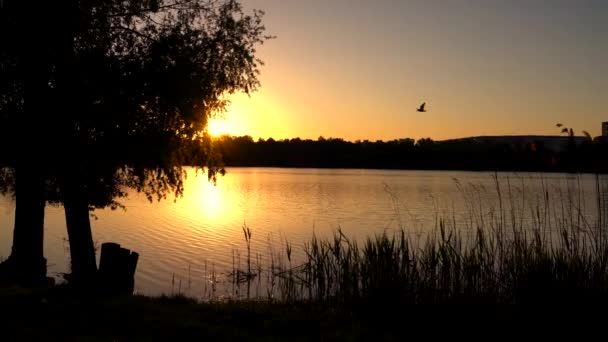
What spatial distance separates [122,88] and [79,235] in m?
2.90

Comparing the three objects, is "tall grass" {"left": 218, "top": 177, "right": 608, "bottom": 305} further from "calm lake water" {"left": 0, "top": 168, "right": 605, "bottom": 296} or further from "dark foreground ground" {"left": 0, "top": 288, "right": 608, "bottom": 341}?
"calm lake water" {"left": 0, "top": 168, "right": 605, "bottom": 296}

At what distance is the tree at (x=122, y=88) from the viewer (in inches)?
376

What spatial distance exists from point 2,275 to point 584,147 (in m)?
12.1

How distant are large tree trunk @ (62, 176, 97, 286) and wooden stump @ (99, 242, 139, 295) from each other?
0.97 ft

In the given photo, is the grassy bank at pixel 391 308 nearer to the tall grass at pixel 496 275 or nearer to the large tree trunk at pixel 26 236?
the tall grass at pixel 496 275

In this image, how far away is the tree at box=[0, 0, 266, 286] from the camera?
31.3 ft

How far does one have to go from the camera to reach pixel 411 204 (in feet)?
→ 139

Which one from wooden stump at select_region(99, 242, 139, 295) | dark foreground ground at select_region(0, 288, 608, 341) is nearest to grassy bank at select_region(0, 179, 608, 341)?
dark foreground ground at select_region(0, 288, 608, 341)

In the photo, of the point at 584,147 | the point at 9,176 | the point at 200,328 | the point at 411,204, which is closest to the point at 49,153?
the point at 200,328

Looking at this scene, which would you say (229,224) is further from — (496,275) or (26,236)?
(496,275)

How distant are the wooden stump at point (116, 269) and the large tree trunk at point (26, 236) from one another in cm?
192

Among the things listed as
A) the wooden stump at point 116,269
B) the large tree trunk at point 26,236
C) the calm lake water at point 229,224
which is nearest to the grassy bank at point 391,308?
the wooden stump at point 116,269

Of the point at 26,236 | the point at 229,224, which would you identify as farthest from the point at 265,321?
the point at 229,224

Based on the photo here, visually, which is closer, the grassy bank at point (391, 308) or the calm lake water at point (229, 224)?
the grassy bank at point (391, 308)
